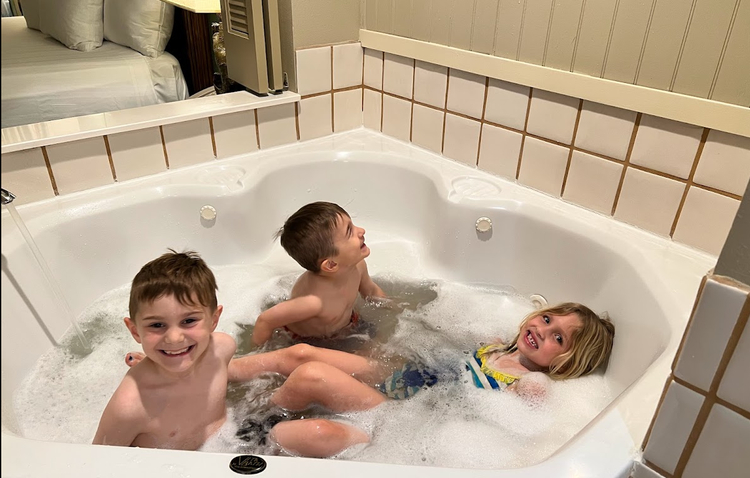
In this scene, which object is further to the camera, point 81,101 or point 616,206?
point 81,101

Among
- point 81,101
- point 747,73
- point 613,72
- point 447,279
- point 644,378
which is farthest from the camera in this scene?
point 81,101

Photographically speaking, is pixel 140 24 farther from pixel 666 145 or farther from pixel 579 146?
pixel 666 145

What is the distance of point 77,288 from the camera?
1222 mm

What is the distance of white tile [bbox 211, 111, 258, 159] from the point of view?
1.46 metres

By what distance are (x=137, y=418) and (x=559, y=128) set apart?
3.42 feet

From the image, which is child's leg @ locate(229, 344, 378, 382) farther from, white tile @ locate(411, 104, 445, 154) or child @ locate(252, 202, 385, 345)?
white tile @ locate(411, 104, 445, 154)

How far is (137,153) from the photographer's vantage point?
1.34m

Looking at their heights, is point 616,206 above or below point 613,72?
below

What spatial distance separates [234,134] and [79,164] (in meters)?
0.40

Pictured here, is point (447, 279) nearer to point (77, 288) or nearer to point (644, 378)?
point (644, 378)

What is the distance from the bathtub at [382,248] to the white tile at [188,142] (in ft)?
0.10

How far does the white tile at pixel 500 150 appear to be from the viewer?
1.35m

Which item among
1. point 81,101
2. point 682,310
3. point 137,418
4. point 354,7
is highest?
point 354,7

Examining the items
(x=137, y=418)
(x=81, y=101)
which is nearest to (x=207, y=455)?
(x=137, y=418)
